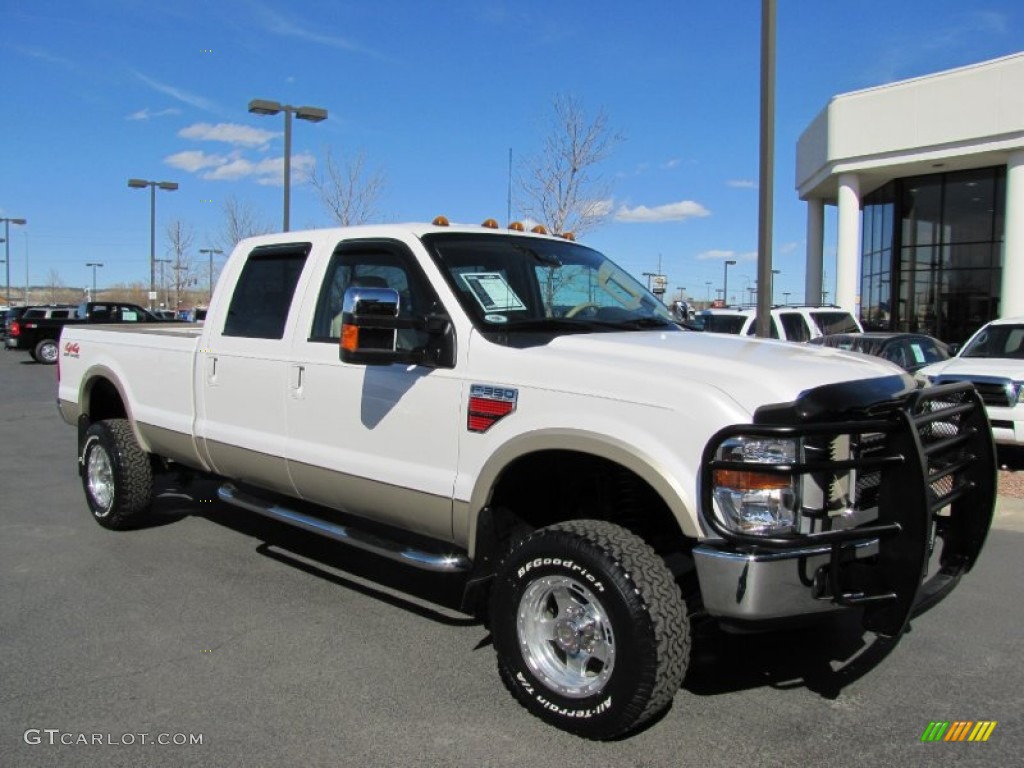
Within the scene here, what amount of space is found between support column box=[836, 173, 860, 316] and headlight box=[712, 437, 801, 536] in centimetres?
2267

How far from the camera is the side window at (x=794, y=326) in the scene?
14430 mm

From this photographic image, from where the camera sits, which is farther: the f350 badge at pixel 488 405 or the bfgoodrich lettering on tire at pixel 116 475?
the bfgoodrich lettering on tire at pixel 116 475

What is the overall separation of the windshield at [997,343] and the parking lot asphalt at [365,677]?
5.38 meters

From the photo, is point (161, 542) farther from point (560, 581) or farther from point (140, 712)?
point (560, 581)

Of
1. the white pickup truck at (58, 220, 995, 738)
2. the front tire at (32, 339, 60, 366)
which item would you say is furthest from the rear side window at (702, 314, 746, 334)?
the front tire at (32, 339, 60, 366)

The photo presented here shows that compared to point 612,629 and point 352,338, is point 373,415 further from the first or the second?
point 612,629

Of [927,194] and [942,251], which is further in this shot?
[942,251]

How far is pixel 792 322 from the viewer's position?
48.0ft

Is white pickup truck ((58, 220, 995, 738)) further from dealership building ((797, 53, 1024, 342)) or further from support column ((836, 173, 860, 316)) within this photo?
support column ((836, 173, 860, 316))

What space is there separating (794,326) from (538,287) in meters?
11.2

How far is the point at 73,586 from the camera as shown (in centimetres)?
510
